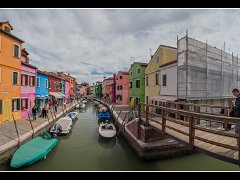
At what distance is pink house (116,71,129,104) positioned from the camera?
38.4 metres

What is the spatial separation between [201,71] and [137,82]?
15.2 meters

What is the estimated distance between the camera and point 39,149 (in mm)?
10273

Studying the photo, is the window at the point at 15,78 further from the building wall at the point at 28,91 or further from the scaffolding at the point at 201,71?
the scaffolding at the point at 201,71

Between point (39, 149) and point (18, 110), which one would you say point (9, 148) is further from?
point (18, 110)

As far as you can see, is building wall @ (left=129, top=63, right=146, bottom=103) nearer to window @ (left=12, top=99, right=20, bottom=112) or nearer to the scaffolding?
the scaffolding

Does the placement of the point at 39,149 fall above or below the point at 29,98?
below

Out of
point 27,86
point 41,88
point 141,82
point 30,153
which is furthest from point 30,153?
point 141,82

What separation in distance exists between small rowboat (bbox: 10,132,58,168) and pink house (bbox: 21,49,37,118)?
9.38 m

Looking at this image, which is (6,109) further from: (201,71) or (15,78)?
(201,71)

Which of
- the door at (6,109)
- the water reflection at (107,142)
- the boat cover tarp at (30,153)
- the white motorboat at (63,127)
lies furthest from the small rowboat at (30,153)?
the door at (6,109)

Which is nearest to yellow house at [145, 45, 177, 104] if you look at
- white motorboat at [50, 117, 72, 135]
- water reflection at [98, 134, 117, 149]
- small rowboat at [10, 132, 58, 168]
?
water reflection at [98, 134, 117, 149]

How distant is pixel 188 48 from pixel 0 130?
17.1 meters
